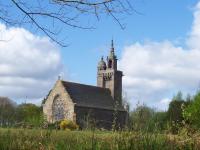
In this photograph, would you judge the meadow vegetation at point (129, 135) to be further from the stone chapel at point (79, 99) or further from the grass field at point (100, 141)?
the stone chapel at point (79, 99)

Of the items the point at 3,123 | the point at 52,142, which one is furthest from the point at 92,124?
the point at 3,123

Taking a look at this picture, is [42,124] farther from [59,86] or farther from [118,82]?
[118,82]

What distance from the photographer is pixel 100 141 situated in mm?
6348

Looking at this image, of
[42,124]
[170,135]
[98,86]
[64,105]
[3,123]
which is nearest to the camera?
[170,135]

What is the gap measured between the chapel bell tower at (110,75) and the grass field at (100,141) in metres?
90.1

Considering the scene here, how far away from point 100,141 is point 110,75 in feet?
311

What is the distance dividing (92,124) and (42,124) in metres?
1.07

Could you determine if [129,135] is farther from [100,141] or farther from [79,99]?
[79,99]

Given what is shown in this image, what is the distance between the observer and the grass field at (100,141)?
18.9 ft

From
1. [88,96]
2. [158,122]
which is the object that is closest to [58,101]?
[88,96]

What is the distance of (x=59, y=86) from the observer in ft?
282

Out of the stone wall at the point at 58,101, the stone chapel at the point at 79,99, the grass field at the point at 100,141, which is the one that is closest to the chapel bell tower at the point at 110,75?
the stone chapel at the point at 79,99

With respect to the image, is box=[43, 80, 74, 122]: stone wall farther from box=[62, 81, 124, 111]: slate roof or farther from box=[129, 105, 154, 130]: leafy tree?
box=[129, 105, 154, 130]: leafy tree

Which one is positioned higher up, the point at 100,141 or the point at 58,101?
the point at 58,101
